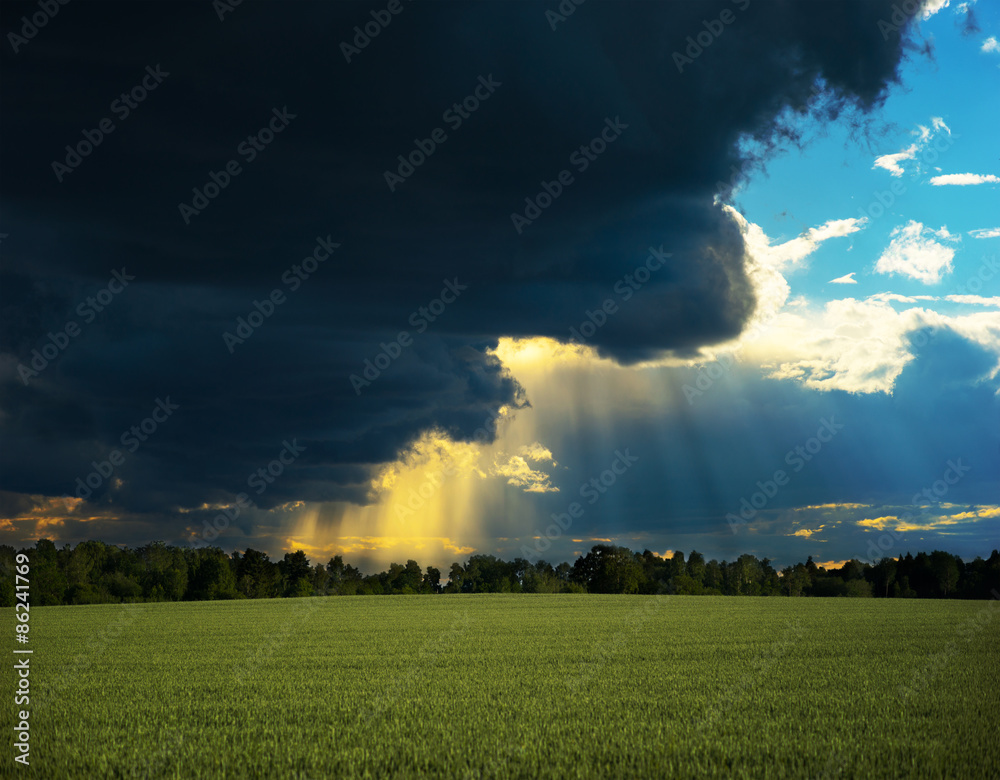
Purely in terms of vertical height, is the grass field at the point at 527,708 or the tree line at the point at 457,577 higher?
the grass field at the point at 527,708

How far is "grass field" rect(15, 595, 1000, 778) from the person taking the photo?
40.2ft

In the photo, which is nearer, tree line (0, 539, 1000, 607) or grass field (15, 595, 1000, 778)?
grass field (15, 595, 1000, 778)

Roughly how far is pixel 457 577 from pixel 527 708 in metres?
151

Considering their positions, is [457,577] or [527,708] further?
[457,577]

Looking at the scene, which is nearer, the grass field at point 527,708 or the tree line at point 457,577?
the grass field at point 527,708

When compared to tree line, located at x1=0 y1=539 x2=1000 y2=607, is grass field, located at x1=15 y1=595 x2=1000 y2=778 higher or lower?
higher

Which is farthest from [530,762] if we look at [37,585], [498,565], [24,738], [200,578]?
[498,565]

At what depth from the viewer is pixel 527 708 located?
53.8ft

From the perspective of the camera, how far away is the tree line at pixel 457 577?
11350 centimetres

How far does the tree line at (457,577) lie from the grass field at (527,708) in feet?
278

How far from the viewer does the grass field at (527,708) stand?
40.2ft

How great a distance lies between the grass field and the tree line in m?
84.7

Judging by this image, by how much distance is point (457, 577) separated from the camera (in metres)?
162

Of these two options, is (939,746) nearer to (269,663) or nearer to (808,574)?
(269,663)
